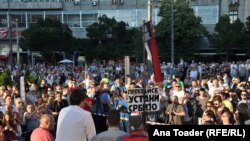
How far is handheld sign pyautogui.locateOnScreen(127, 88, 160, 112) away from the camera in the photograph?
9.33m

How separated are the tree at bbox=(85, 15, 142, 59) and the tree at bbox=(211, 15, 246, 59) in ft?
31.3

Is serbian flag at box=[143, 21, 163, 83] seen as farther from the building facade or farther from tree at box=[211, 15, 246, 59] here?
the building facade

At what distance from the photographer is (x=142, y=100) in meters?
9.48

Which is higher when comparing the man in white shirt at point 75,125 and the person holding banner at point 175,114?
the man in white shirt at point 75,125

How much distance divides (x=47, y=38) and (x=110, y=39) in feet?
25.4

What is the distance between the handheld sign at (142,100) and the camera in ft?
30.6

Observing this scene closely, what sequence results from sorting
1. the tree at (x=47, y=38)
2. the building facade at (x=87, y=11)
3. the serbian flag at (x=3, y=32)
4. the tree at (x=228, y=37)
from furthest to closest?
the serbian flag at (x=3, y=32) → the building facade at (x=87, y=11) → the tree at (x=47, y=38) → the tree at (x=228, y=37)

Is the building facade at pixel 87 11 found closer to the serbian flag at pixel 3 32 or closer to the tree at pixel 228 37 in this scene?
the serbian flag at pixel 3 32

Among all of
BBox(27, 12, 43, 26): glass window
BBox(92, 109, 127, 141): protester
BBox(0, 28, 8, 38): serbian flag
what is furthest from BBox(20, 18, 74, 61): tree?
BBox(92, 109, 127, 141): protester

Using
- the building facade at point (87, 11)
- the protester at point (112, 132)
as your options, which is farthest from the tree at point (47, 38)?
the protester at point (112, 132)

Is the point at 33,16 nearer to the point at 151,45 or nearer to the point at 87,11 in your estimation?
the point at 87,11

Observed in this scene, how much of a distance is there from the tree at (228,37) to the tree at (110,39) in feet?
31.3

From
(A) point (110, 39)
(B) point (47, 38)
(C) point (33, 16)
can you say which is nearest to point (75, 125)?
(B) point (47, 38)

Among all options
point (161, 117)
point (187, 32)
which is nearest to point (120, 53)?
point (187, 32)
